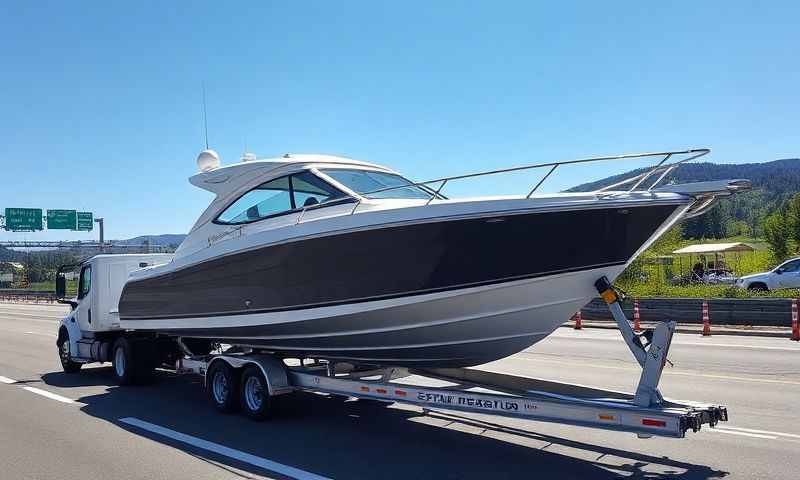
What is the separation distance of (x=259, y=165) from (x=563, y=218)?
14.7ft

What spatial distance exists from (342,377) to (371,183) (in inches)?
91.3

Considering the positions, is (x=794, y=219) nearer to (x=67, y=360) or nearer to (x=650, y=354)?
(x=67, y=360)

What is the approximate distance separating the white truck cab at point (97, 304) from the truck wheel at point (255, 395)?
4615 mm

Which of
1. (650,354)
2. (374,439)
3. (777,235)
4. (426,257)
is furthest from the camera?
(777,235)

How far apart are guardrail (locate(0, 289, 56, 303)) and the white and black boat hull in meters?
50.1

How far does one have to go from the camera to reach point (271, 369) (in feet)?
26.1

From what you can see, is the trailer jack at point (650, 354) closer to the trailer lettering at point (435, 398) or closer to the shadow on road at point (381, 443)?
the shadow on road at point (381, 443)

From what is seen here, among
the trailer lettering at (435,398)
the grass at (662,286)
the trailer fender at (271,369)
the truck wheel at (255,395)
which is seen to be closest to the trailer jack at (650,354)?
the trailer lettering at (435,398)

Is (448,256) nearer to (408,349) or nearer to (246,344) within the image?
(408,349)

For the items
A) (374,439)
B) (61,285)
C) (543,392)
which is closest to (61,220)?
(61,285)

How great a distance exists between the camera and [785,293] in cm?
2042

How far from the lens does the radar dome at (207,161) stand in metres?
10.1

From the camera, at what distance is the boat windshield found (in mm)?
7715

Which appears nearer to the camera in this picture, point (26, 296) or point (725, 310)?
point (725, 310)
